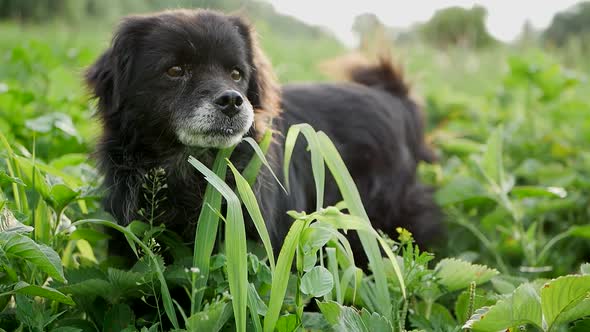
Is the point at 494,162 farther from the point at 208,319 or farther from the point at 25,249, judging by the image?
the point at 25,249

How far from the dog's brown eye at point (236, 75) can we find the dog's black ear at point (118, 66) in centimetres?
39

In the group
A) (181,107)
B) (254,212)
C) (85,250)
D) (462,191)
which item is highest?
(181,107)

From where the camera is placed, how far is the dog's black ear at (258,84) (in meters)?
2.75

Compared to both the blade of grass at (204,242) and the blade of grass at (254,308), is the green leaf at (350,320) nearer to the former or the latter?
the blade of grass at (254,308)

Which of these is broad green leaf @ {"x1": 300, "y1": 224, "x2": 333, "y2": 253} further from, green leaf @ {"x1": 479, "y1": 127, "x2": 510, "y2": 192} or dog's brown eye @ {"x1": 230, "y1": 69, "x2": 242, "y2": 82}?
green leaf @ {"x1": 479, "y1": 127, "x2": 510, "y2": 192}

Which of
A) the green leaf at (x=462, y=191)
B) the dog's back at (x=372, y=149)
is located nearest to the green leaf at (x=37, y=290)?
the dog's back at (x=372, y=149)

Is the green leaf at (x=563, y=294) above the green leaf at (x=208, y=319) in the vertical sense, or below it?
above

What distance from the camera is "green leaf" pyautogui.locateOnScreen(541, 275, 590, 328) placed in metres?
1.65

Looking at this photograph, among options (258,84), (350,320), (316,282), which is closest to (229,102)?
(258,84)

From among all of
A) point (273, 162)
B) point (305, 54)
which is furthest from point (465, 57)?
point (273, 162)

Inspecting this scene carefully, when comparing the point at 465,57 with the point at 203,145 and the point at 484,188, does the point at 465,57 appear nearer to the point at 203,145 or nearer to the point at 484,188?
the point at 484,188

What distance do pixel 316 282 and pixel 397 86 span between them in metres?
2.72

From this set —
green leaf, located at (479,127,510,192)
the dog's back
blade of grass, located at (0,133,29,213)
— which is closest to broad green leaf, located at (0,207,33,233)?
blade of grass, located at (0,133,29,213)

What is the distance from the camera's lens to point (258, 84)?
278cm
